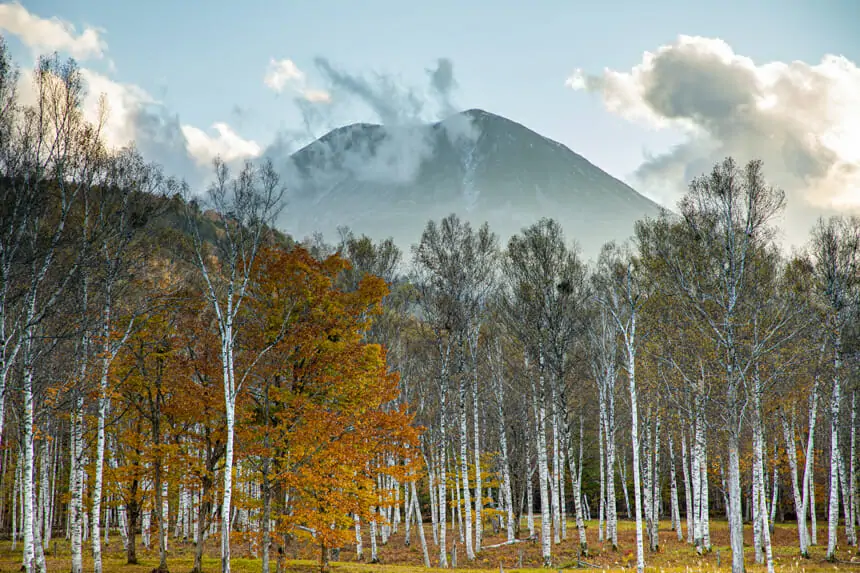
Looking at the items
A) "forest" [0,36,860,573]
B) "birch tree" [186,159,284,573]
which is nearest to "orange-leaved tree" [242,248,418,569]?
"forest" [0,36,860,573]

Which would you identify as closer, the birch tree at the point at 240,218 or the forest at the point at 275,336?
the forest at the point at 275,336

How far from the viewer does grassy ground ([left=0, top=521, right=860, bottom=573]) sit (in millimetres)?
18703

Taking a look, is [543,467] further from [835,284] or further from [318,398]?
[835,284]

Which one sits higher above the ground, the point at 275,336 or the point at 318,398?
the point at 275,336

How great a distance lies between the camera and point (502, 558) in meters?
23.1

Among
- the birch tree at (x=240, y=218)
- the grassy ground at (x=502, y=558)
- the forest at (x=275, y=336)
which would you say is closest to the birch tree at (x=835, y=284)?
the forest at (x=275, y=336)

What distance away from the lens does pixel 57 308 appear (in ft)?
51.3

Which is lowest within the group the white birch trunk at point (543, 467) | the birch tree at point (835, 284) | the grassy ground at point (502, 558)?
the grassy ground at point (502, 558)

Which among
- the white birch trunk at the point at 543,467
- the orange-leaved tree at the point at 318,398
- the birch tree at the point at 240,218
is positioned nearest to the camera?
the orange-leaved tree at the point at 318,398

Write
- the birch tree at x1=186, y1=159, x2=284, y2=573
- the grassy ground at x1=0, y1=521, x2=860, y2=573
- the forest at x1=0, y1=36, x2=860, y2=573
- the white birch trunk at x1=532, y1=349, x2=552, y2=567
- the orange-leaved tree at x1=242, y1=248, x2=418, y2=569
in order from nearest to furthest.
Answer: the forest at x1=0, y1=36, x2=860, y2=573 < the orange-leaved tree at x1=242, y1=248, x2=418, y2=569 < the birch tree at x1=186, y1=159, x2=284, y2=573 < the grassy ground at x1=0, y1=521, x2=860, y2=573 < the white birch trunk at x1=532, y1=349, x2=552, y2=567

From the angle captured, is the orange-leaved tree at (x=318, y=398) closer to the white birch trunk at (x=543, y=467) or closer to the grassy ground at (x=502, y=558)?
the grassy ground at (x=502, y=558)

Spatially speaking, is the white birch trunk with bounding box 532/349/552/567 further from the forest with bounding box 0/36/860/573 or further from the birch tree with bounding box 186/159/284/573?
the birch tree with bounding box 186/159/284/573

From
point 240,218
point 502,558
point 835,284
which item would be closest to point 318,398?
point 240,218

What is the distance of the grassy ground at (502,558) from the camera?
18703 millimetres
